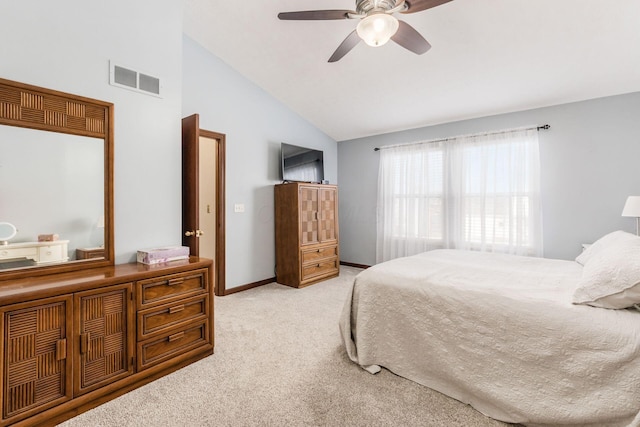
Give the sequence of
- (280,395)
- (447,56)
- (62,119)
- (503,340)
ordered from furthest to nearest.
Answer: (447,56) < (62,119) < (280,395) < (503,340)

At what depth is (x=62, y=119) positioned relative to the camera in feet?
6.08

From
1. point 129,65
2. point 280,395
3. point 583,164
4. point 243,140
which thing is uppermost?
point 129,65

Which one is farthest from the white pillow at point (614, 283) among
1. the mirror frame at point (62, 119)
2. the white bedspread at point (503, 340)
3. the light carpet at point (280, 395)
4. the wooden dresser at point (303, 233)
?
the wooden dresser at point (303, 233)

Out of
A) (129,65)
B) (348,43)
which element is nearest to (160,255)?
(129,65)

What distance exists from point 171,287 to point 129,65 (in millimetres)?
1706

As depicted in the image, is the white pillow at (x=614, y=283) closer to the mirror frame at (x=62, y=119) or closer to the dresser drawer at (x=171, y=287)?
the dresser drawer at (x=171, y=287)

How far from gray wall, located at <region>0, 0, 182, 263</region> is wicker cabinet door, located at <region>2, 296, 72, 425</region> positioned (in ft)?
2.19

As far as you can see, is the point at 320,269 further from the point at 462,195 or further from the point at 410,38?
→ the point at 410,38

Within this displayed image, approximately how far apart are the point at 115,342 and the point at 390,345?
1.75m

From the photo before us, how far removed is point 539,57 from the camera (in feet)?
9.14

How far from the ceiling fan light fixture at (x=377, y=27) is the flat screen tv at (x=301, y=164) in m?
2.52

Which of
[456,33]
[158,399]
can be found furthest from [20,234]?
[456,33]

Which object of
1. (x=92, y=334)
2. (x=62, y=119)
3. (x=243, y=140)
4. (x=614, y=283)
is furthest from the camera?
(x=243, y=140)

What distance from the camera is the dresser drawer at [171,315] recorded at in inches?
73.2
